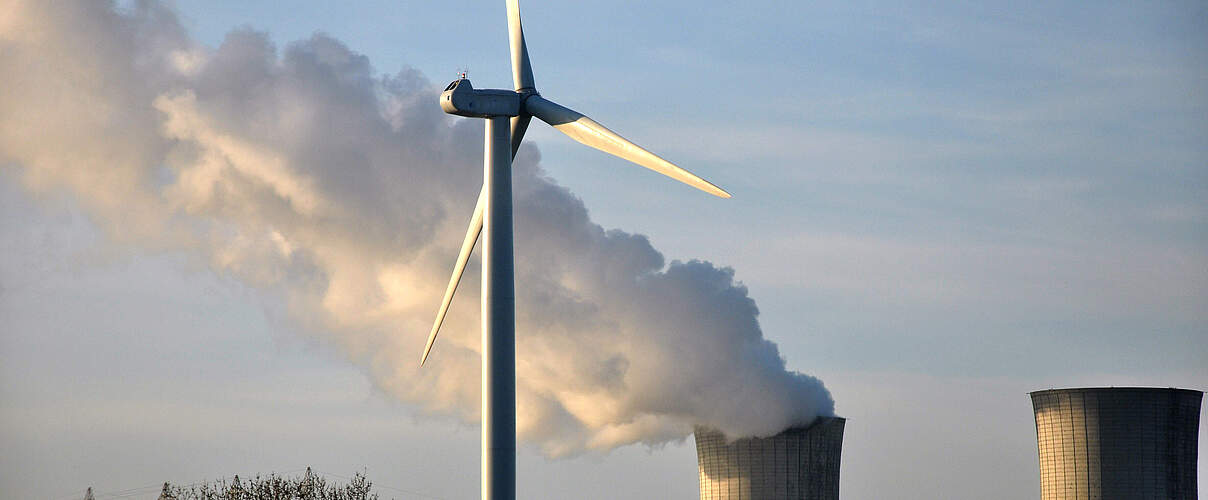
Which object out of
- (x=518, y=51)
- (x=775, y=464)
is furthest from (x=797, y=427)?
(x=518, y=51)

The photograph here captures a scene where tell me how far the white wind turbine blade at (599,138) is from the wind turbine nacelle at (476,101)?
73 centimetres

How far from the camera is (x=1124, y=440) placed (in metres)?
61.6

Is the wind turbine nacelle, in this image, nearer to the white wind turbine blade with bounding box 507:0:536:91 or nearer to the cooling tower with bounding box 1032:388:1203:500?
the white wind turbine blade with bounding box 507:0:536:91

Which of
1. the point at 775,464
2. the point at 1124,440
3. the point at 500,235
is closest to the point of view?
the point at 500,235

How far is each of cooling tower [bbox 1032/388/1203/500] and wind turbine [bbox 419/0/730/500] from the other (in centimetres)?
3136

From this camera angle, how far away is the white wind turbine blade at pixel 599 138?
119 feet

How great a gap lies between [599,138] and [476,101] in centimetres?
317

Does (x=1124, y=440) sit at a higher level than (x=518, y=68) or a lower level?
lower

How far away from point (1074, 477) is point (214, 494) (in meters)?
36.3

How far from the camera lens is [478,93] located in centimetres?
3881

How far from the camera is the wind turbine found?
122 ft

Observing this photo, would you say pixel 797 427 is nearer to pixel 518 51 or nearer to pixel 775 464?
pixel 775 464

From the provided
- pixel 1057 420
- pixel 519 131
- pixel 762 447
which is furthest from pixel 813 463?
pixel 519 131

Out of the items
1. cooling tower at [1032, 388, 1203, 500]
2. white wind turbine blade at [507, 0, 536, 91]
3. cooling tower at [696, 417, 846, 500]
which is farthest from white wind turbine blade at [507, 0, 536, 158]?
cooling tower at [1032, 388, 1203, 500]
